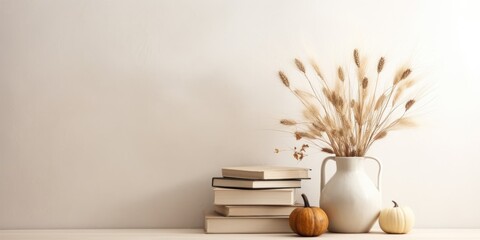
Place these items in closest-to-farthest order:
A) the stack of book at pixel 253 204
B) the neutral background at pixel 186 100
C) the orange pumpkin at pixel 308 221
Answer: the orange pumpkin at pixel 308 221 < the stack of book at pixel 253 204 < the neutral background at pixel 186 100

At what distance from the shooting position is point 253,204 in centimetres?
202

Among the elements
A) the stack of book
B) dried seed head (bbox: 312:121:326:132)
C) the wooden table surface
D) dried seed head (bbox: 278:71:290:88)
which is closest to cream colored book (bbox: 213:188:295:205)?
the stack of book

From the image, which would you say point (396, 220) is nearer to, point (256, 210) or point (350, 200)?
point (350, 200)

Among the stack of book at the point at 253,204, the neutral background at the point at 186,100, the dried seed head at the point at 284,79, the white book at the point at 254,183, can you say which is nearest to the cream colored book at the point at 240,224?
the stack of book at the point at 253,204

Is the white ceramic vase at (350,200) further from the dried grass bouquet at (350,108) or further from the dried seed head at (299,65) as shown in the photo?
the dried seed head at (299,65)

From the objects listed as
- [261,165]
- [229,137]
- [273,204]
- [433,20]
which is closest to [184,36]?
[229,137]

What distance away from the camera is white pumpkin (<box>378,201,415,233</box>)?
2006 mm

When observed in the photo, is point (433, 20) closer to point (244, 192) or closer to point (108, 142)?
point (244, 192)

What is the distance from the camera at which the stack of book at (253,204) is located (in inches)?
79.4

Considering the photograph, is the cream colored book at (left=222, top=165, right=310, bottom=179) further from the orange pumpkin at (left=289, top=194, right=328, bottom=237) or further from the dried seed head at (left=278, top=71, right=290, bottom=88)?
the dried seed head at (left=278, top=71, right=290, bottom=88)

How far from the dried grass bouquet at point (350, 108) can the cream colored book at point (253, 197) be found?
0.16m

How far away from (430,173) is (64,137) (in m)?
1.30

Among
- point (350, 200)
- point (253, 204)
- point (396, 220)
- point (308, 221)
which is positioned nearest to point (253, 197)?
point (253, 204)

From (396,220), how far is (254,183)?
46 centimetres
